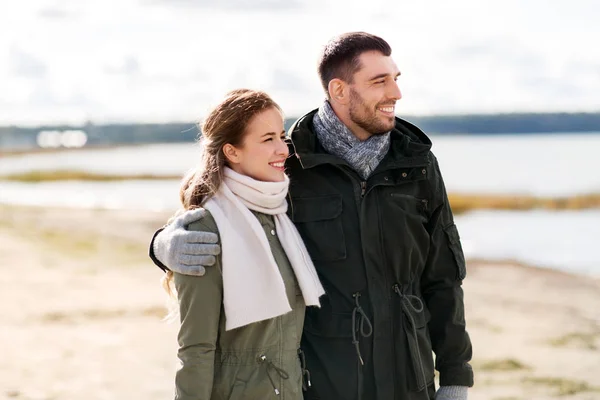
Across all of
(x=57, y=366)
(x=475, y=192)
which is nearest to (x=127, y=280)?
(x=57, y=366)

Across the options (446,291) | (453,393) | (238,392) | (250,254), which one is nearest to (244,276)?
(250,254)

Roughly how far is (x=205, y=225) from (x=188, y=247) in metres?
0.12

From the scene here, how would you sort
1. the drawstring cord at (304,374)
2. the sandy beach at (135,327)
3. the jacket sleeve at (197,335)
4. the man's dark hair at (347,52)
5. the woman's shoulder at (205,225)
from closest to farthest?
the jacket sleeve at (197,335), the woman's shoulder at (205,225), the drawstring cord at (304,374), the man's dark hair at (347,52), the sandy beach at (135,327)

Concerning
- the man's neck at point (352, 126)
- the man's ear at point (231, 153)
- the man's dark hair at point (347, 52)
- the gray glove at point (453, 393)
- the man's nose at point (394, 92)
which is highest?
the man's dark hair at point (347, 52)

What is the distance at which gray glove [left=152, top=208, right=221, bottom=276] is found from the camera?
2707mm

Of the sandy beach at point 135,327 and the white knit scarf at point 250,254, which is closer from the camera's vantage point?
the white knit scarf at point 250,254

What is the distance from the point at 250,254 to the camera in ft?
9.22

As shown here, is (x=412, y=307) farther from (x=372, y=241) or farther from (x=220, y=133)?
(x=220, y=133)

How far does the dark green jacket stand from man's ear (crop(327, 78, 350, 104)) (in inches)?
6.0

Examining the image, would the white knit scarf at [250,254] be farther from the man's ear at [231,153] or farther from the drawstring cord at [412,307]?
the drawstring cord at [412,307]

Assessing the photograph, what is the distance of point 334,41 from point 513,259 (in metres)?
11.5

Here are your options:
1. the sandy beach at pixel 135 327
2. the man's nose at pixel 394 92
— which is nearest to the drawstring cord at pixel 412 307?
the man's nose at pixel 394 92

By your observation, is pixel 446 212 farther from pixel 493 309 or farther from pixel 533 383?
pixel 493 309

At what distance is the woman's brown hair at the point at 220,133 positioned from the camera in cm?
286
